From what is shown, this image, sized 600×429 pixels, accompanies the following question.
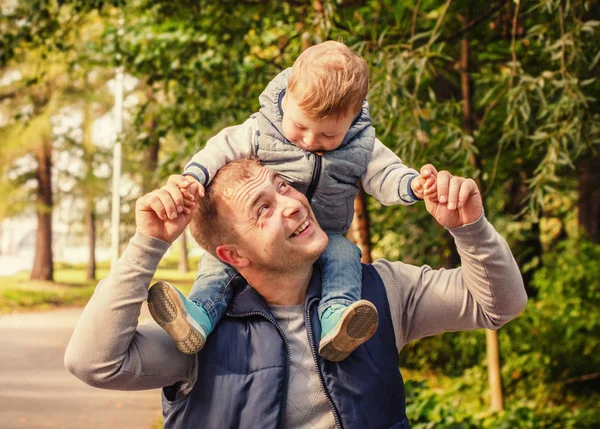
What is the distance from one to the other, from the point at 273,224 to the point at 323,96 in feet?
1.29

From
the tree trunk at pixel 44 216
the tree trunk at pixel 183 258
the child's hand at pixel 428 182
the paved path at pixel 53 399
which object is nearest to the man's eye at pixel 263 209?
the child's hand at pixel 428 182

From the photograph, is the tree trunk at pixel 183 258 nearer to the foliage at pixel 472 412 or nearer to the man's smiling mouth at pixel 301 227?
the foliage at pixel 472 412

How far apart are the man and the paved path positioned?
664 cm

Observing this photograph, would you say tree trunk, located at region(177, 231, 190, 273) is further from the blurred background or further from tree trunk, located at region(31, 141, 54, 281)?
the blurred background

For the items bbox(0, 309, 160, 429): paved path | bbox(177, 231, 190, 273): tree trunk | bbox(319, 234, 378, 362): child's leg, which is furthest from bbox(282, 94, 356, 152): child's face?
bbox(177, 231, 190, 273): tree trunk

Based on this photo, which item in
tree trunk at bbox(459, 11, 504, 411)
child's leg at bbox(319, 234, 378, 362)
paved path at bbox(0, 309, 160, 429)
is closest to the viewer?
child's leg at bbox(319, 234, 378, 362)

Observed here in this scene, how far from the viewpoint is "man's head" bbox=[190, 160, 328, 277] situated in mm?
2557

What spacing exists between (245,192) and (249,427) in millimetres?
669

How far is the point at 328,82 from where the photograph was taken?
249cm

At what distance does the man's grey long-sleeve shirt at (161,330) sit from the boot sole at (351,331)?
29cm

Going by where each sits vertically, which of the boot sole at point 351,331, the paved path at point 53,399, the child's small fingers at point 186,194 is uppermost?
the child's small fingers at point 186,194

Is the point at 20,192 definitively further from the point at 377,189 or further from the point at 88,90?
the point at 377,189

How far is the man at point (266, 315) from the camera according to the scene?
2346 millimetres

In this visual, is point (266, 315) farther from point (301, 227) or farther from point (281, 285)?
point (301, 227)
